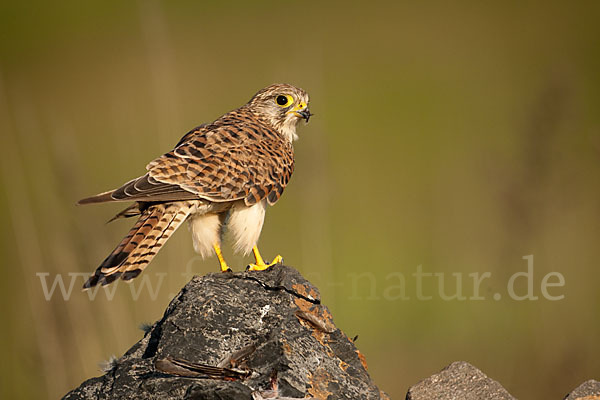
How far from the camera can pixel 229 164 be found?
406cm

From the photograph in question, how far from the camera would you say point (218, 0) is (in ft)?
38.0

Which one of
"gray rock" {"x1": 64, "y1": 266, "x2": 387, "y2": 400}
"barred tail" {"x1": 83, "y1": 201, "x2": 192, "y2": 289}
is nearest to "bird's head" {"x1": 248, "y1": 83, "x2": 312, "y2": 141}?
"barred tail" {"x1": 83, "y1": 201, "x2": 192, "y2": 289}

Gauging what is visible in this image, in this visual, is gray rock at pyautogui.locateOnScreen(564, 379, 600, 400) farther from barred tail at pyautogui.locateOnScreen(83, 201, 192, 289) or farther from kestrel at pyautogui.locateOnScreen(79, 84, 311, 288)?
barred tail at pyautogui.locateOnScreen(83, 201, 192, 289)

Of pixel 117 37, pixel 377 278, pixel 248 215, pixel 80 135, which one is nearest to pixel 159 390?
pixel 248 215

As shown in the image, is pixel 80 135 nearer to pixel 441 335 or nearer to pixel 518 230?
pixel 441 335

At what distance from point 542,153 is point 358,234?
10.7ft

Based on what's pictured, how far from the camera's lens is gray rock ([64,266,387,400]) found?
7.36 feet

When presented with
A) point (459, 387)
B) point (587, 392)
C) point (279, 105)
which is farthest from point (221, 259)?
point (587, 392)

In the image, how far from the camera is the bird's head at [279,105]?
482cm

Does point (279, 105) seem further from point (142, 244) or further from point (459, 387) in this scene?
point (459, 387)

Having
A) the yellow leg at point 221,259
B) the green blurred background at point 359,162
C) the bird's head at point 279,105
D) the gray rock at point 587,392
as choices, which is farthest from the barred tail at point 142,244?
the gray rock at point 587,392

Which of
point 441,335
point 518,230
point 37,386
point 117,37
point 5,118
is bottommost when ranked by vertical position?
point 441,335

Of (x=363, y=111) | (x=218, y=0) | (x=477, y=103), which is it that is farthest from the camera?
(x=218, y=0)

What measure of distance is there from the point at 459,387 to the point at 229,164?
1.73 metres
